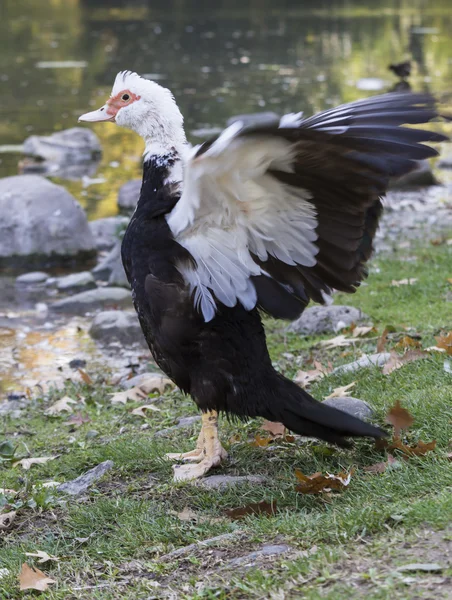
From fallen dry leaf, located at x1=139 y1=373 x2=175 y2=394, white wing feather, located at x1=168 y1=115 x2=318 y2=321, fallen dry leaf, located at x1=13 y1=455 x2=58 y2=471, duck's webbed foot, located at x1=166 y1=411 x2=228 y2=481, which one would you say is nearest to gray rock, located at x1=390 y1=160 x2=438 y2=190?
fallen dry leaf, located at x1=139 y1=373 x2=175 y2=394

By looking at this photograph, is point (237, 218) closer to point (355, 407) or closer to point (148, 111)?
point (148, 111)

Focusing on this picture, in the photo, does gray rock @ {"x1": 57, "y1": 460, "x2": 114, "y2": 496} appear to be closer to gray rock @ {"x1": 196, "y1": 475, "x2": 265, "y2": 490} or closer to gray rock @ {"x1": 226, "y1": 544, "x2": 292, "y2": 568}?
gray rock @ {"x1": 196, "y1": 475, "x2": 265, "y2": 490}

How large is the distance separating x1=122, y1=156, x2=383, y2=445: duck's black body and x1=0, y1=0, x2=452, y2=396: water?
10.3 ft

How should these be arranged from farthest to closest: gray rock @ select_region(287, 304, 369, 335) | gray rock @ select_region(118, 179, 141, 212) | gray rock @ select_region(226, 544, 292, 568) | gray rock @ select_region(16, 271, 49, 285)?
gray rock @ select_region(118, 179, 141, 212)
gray rock @ select_region(16, 271, 49, 285)
gray rock @ select_region(287, 304, 369, 335)
gray rock @ select_region(226, 544, 292, 568)

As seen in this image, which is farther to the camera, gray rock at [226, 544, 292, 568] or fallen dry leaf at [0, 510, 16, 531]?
fallen dry leaf at [0, 510, 16, 531]

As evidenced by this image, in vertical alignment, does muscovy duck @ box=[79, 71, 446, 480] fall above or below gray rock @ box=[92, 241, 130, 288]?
above

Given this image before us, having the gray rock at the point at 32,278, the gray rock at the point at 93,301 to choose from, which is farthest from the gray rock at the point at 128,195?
the gray rock at the point at 93,301

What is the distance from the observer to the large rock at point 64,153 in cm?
1339

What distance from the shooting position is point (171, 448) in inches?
179

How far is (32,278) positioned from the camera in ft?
31.0

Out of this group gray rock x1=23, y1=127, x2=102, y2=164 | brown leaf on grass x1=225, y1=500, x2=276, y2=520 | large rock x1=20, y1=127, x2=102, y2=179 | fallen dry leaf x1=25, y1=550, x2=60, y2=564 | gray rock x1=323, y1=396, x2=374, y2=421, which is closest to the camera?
fallen dry leaf x1=25, y1=550, x2=60, y2=564

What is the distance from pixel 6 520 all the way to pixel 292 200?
6.10ft

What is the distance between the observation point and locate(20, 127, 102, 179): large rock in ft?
43.9

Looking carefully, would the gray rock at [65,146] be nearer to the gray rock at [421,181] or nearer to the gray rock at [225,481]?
the gray rock at [421,181]
